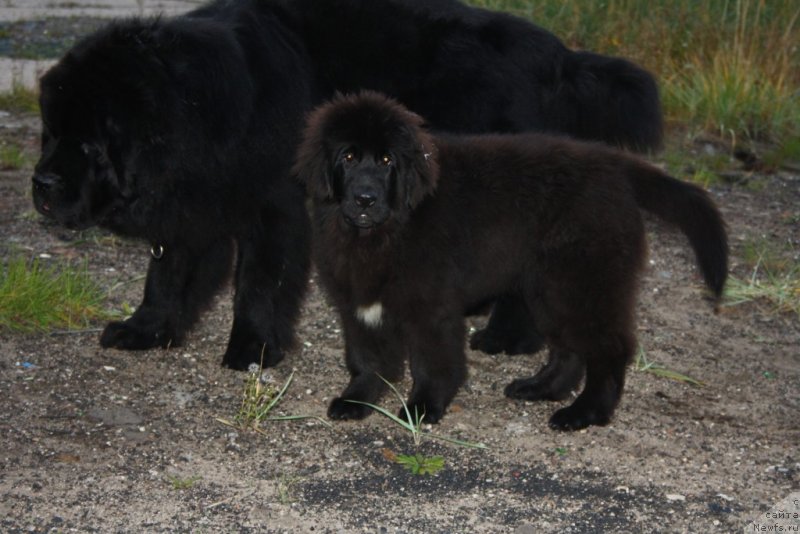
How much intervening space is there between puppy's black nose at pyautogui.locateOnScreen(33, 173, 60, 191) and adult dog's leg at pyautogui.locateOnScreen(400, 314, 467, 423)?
4.42 ft

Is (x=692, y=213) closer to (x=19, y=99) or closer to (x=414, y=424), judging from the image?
(x=414, y=424)

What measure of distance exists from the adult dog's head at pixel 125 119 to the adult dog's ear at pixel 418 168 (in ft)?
2.69

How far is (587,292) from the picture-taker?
4094 mm

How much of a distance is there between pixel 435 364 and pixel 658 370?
1111 millimetres

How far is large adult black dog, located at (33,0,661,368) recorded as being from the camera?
4.19m

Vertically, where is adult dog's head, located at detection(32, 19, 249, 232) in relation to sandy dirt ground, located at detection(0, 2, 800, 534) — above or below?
above

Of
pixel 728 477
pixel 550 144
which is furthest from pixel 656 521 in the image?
pixel 550 144

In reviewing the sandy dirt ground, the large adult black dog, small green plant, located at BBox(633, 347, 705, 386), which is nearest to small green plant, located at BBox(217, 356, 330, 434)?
the sandy dirt ground

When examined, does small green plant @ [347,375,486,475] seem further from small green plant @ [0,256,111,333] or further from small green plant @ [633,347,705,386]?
small green plant @ [0,256,111,333]

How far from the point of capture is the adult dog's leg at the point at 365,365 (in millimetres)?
4172

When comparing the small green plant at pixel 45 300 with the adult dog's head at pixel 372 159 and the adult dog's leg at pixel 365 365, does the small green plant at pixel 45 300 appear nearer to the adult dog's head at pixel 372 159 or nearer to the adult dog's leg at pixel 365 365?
the adult dog's leg at pixel 365 365

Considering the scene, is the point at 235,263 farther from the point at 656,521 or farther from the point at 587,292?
the point at 656,521

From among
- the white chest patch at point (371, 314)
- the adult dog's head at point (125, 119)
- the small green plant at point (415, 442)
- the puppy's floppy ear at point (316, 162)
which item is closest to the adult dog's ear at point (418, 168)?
the puppy's floppy ear at point (316, 162)

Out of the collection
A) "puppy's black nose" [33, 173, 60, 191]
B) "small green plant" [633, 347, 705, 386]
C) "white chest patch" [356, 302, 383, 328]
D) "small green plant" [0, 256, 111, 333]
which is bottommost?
"small green plant" [0, 256, 111, 333]
